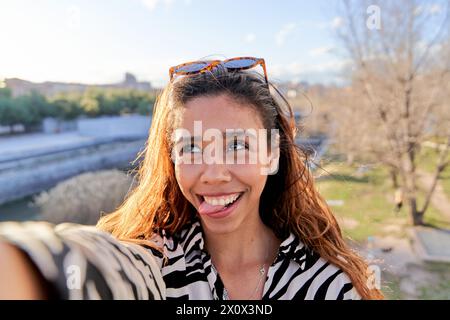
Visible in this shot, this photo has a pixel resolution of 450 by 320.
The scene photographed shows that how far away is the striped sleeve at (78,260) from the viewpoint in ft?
1.84

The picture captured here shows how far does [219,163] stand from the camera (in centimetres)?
113

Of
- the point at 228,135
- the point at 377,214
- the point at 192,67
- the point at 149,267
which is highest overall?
the point at 192,67

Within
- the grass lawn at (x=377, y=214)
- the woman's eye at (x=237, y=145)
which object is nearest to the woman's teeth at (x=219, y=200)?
the woman's eye at (x=237, y=145)

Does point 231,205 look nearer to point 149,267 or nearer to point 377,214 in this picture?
point 149,267

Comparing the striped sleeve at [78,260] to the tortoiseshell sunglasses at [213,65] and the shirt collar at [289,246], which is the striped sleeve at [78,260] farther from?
the tortoiseshell sunglasses at [213,65]

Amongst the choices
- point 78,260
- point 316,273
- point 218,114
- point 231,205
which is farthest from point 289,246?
point 78,260

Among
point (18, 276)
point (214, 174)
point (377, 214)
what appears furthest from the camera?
point (377, 214)

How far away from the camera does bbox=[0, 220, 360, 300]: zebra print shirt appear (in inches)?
22.8

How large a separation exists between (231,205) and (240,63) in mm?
490

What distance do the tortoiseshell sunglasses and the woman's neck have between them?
53 cm

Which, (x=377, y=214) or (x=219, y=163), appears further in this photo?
(x=377, y=214)
